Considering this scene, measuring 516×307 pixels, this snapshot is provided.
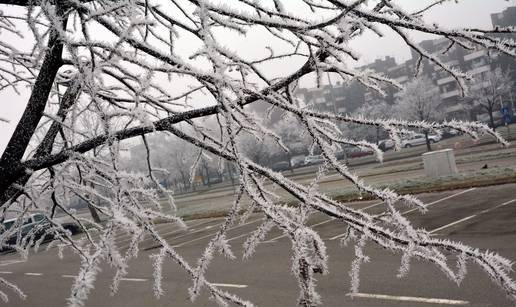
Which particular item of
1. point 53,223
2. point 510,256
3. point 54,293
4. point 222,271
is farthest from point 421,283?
point 54,293

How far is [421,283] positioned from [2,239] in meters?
5.27

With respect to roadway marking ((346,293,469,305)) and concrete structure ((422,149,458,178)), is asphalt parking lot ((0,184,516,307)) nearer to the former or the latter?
roadway marking ((346,293,469,305))

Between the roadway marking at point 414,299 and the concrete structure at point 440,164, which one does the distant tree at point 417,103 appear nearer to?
the concrete structure at point 440,164

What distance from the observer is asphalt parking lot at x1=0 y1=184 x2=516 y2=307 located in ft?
18.0

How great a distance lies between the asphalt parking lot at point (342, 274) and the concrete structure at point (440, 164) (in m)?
3.64

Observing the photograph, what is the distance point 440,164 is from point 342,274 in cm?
1077

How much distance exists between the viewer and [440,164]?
51.6 feet

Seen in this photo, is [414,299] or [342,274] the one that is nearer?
[414,299]

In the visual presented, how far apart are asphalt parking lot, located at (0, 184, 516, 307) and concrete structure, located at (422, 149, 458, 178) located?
3642mm

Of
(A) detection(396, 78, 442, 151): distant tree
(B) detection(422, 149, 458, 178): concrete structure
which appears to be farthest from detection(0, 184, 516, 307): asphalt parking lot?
(A) detection(396, 78, 442, 151): distant tree

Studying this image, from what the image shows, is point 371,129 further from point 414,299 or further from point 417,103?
point 414,299

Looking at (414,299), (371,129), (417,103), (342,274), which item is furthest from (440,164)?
(371,129)

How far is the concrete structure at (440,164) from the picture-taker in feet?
51.2

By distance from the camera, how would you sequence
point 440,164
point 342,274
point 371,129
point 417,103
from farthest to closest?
point 371,129, point 417,103, point 440,164, point 342,274
